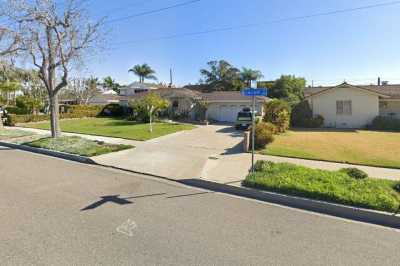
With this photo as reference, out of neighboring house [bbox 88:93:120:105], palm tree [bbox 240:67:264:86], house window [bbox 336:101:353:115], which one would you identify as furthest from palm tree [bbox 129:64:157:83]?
house window [bbox 336:101:353:115]

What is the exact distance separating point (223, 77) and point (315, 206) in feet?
159

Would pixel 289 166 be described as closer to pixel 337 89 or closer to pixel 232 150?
pixel 232 150

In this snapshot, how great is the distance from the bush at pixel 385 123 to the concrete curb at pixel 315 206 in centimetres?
1877

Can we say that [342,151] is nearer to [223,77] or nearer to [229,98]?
[229,98]

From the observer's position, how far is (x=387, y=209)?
5.25m

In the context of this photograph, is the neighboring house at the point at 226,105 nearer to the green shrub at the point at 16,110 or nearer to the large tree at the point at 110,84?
the green shrub at the point at 16,110

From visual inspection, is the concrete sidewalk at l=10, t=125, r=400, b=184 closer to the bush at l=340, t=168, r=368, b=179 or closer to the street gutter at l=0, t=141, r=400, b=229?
the street gutter at l=0, t=141, r=400, b=229

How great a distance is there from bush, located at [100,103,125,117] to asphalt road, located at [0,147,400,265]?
30884 millimetres

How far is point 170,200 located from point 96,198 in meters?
1.67

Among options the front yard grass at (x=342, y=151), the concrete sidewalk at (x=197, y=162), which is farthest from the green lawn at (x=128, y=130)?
the front yard grass at (x=342, y=151)

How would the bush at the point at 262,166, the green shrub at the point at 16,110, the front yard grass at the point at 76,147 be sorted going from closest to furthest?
1. the bush at the point at 262,166
2. the front yard grass at the point at 76,147
3. the green shrub at the point at 16,110

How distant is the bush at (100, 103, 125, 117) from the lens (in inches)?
1454

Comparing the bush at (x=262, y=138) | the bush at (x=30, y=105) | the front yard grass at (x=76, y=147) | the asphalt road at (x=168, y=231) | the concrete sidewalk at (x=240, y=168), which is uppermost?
the bush at (x=30, y=105)

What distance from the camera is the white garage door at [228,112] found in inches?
1158
